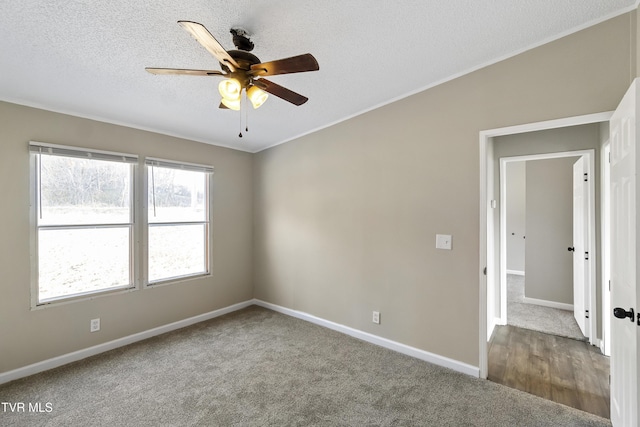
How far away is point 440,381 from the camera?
2475mm

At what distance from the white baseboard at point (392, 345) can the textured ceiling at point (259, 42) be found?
2645 mm

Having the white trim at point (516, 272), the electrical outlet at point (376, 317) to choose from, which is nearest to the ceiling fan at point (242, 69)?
the electrical outlet at point (376, 317)

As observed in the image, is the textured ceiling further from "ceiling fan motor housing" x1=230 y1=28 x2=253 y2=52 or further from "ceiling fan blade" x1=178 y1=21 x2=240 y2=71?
"ceiling fan blade" x1=178 y1=21 x2=240 y2=71

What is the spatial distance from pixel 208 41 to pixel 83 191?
253cm

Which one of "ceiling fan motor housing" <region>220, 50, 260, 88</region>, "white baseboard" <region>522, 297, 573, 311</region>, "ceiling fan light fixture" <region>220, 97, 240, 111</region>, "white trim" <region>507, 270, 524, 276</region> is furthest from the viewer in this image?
"white trim" <region>507, 270, 524, 276</region>

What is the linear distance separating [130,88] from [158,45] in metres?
0.76

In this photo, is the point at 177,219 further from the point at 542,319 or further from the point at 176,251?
the point at 542,319

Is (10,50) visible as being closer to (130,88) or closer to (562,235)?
(130,88)

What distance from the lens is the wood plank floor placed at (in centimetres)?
229

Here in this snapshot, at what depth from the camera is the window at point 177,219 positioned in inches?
137

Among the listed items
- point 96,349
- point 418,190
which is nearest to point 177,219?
point 96,349

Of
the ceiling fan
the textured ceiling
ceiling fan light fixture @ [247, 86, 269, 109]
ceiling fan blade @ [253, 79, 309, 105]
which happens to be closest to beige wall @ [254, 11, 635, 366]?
the textured ceiling

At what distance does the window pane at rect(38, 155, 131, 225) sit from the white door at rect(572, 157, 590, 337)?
17.4 ft

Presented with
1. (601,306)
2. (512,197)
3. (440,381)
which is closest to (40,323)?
(440,381)
